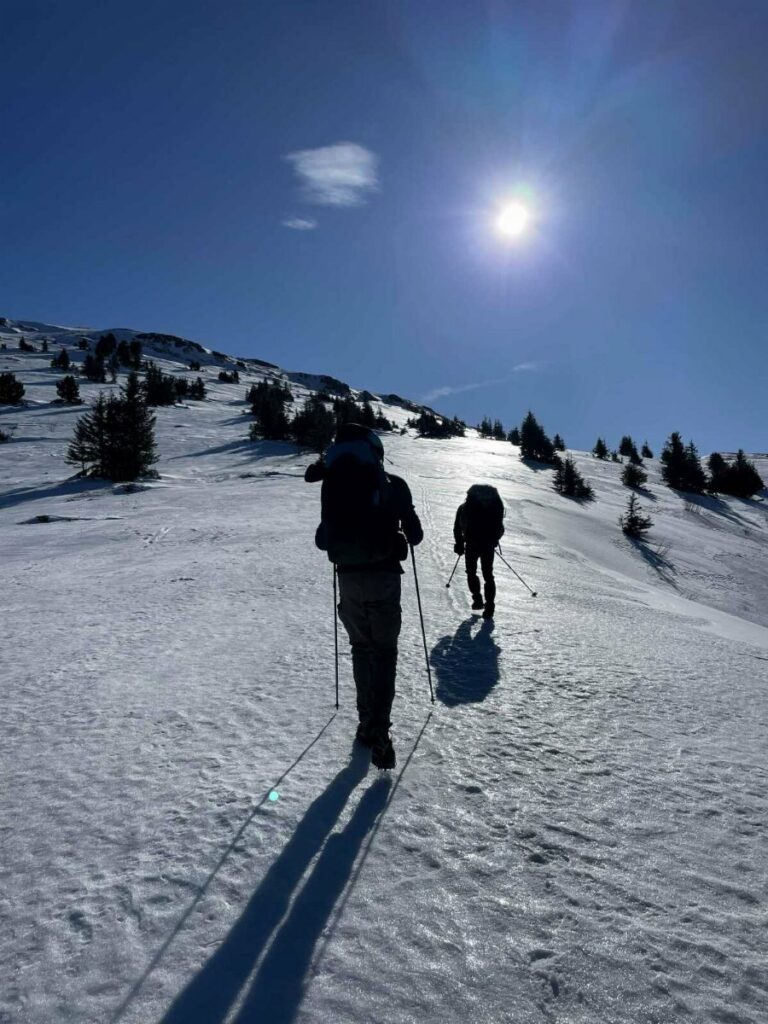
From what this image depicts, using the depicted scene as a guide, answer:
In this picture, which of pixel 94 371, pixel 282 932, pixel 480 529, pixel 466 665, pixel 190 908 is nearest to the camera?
pixel 282 932

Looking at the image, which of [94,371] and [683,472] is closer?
[683,472]


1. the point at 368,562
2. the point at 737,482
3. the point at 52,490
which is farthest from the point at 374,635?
the point at 737,482

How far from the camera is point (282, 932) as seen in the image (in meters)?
2.35

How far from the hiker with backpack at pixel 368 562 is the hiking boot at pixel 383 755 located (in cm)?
3

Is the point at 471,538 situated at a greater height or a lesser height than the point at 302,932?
greater

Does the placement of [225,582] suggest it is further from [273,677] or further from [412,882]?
[412,882]

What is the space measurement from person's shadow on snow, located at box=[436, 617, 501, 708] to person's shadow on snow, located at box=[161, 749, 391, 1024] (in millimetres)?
2064

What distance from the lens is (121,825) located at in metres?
3.08

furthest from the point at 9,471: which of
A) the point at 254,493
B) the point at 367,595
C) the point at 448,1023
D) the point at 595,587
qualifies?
the point at 448,1023

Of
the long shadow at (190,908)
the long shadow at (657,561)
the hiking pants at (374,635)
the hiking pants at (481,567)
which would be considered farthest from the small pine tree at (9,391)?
the long shadow at (190,908)

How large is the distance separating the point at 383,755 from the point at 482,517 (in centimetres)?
546

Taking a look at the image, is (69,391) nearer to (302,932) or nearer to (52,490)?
(52,490)

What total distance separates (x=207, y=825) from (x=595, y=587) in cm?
1025

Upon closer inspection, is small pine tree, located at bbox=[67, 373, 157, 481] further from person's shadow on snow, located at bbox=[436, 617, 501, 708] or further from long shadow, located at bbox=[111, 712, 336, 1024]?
long shadow, located at bbox=[111, 712, 336, 1024]
